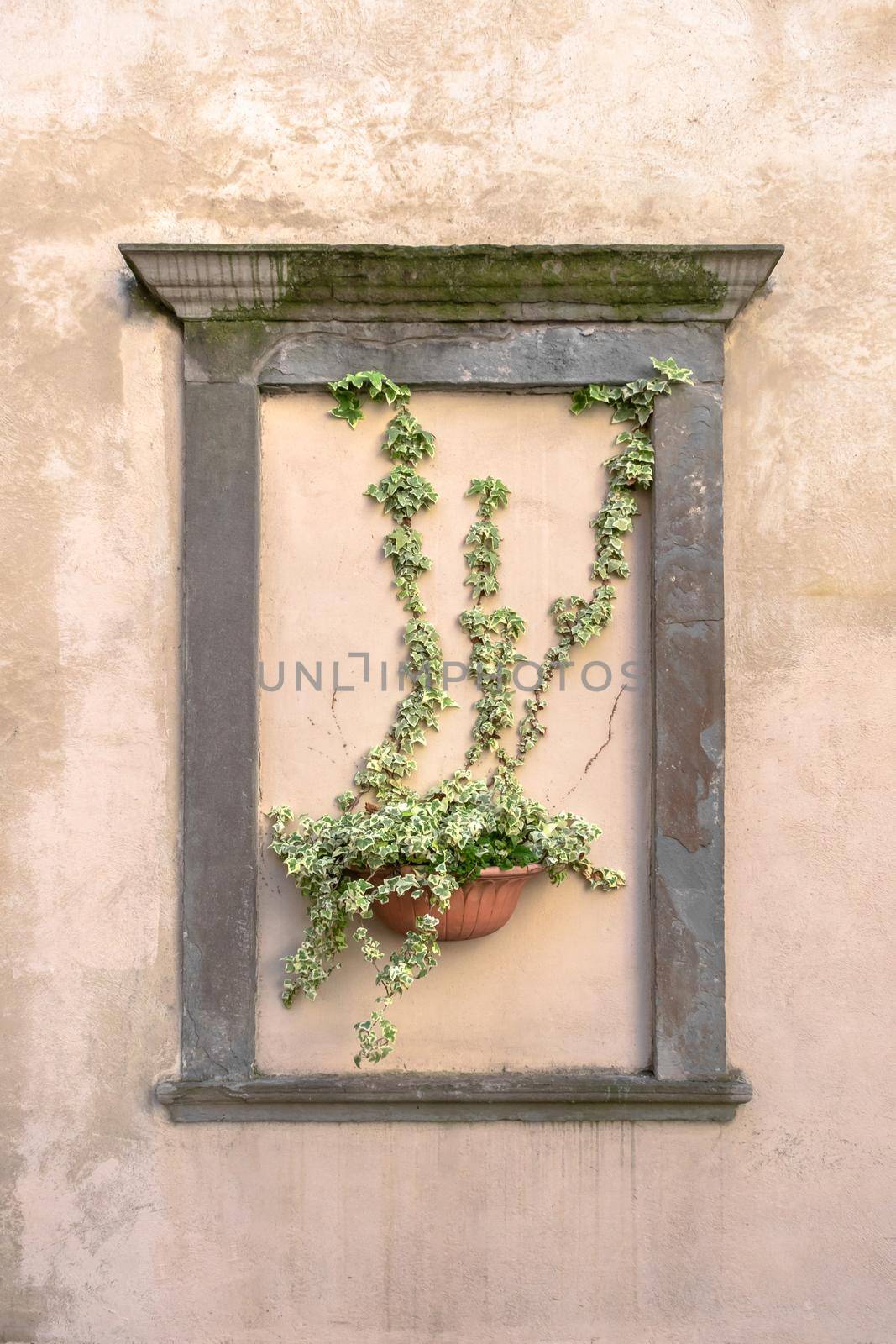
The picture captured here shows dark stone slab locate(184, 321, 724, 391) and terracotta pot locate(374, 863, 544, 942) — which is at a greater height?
dark stone slab locate(184, 321, 724, 391)

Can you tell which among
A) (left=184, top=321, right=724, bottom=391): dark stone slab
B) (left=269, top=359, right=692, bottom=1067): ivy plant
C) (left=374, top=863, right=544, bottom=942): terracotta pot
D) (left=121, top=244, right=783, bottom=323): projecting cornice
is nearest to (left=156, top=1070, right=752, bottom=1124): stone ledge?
(left=269, top=359, right=692, bottom=1067): ivy plant

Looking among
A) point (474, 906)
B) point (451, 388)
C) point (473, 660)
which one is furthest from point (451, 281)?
point (474, 906)

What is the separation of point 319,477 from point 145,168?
1118 mm

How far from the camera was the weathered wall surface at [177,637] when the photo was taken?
112 inches

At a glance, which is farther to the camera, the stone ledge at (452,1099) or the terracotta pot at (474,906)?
the stone ledge at (452,1099)

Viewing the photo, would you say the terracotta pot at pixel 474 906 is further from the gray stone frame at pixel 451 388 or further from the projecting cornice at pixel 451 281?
the projecting cornice at pixel 451 281

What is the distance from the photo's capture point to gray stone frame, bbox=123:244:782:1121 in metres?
2.84

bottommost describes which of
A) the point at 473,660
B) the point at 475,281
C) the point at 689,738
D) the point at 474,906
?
the point at 474,906

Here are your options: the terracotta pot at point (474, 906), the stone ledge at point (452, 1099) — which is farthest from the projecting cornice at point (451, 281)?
the stone ledge at point (452, 1099)

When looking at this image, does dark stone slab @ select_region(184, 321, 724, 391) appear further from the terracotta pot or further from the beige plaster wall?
the terracotta pot

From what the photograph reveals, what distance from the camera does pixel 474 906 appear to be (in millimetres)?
2697

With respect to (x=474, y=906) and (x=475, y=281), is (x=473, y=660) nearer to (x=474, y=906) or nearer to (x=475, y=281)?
(x=474, y=906)

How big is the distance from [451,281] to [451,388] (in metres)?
0.31

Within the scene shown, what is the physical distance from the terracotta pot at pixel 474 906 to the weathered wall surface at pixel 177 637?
2.17ft
